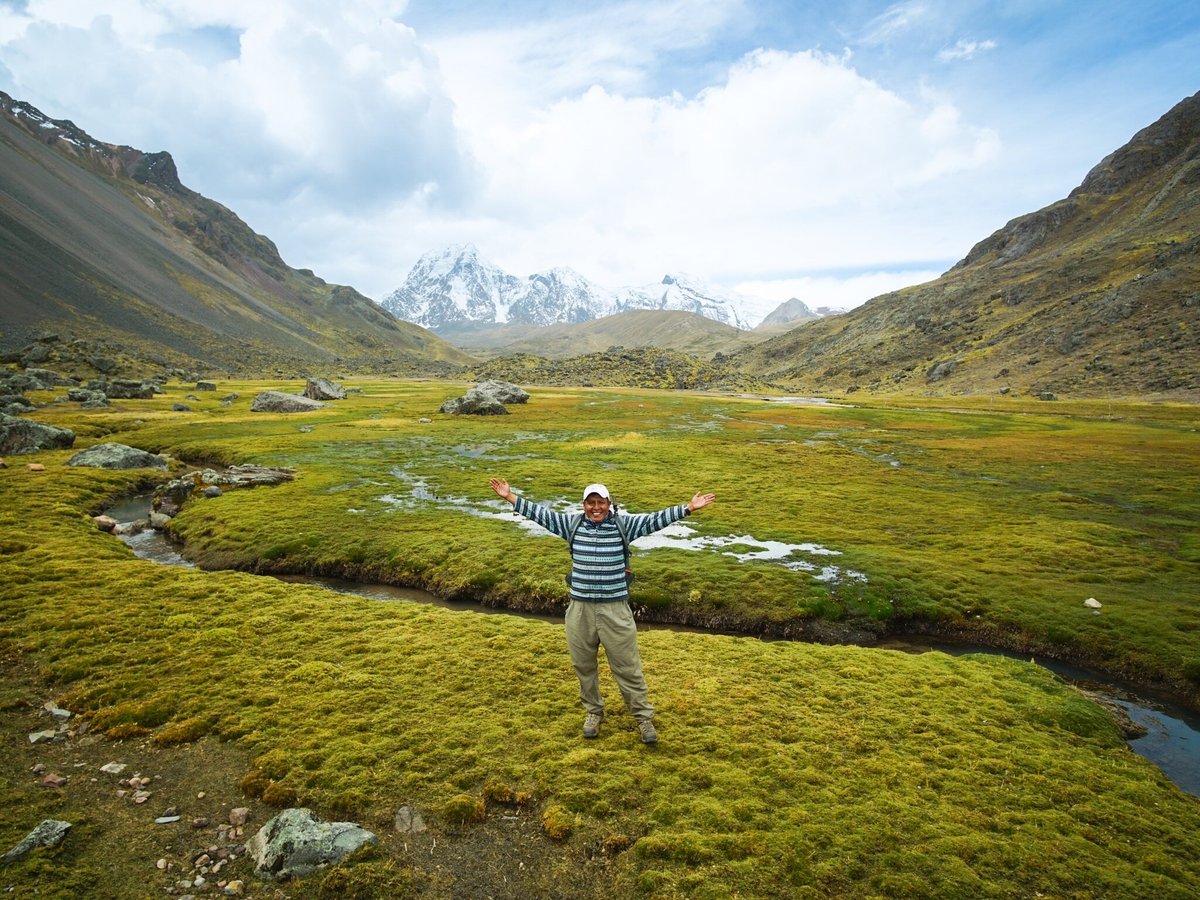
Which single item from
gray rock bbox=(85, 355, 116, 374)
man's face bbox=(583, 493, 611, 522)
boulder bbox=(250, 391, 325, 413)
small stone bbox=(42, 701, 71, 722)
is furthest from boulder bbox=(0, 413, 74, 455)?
gray rock bbox=(85, 355, 116, 374)

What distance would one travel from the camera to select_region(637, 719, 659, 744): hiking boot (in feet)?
40.6

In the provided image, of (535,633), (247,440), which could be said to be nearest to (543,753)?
(535,633)

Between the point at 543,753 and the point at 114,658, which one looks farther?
the point at 114,658

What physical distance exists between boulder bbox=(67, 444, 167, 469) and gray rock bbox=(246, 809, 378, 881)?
45.2m

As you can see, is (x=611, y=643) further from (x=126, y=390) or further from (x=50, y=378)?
(x=50, y=378)

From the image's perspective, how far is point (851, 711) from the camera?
14.4m

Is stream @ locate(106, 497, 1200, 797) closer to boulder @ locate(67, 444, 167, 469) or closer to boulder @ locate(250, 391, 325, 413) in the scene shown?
Result: boulder @ locate(67, 444, 167, 469)

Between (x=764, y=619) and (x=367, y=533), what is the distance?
70.3 feet

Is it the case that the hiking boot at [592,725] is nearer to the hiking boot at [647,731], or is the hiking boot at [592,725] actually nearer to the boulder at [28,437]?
the hiking boot at [647,731]

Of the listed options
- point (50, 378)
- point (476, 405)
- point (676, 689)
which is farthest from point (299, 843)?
point (50, 378)

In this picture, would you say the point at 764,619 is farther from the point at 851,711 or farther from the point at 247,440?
the point at 247,440

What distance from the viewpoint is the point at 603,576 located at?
455 inches

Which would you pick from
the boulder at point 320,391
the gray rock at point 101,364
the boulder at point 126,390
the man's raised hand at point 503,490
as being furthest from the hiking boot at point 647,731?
the gray rock at point 101,364

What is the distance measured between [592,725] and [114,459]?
48.5 m
